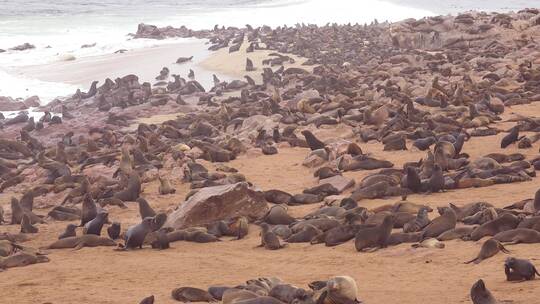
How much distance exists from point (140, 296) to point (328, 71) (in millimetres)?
16054

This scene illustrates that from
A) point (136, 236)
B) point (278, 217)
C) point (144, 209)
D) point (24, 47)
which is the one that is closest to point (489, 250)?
point (278, 217)

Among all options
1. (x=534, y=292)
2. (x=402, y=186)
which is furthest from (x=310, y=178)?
(x=534, y=292)

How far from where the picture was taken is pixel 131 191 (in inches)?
444

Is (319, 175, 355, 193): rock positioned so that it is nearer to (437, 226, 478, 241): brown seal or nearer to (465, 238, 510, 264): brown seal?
(437, 226, 478, 241): brown seal

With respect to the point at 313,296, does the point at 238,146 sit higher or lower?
lower

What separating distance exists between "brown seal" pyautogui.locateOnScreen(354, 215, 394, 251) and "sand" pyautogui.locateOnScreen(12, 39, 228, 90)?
15567 mm

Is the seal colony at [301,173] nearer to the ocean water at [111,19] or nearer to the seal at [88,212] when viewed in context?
the seal at [88,212]

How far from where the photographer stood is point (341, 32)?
101 feet

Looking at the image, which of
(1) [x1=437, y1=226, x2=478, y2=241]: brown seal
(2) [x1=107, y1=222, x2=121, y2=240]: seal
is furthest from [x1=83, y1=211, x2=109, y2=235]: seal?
(1) [x1=437, y1=226, x2=478, y2=241]: brown seal

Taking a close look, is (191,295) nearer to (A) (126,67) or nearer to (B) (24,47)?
(A) (126,67)

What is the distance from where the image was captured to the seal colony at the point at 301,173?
23.3 feet

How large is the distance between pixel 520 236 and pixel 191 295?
8.99 feet

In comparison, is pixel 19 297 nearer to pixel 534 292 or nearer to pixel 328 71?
pixel 534 292

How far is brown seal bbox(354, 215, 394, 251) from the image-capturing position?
7391 millimetres
